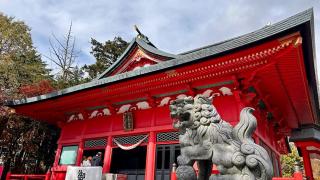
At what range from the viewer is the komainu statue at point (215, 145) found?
2979 millimetres

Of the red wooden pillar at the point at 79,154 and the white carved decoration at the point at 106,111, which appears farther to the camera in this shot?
the red wooden pillar at the point at 79,154

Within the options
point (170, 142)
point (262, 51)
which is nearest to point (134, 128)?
point (170, 142)

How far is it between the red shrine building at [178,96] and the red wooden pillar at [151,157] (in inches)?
1.3

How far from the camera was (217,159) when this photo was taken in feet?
10.3

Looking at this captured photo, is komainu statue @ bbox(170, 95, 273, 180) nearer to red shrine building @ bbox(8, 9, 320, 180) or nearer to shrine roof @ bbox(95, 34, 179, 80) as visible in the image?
red shrine building @ bbox(8, 9, 320, 180)

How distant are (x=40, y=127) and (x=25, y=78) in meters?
4.08

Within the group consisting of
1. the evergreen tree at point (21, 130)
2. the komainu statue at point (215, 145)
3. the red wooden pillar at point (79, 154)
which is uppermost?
the evergreen tree at point (21, 130)

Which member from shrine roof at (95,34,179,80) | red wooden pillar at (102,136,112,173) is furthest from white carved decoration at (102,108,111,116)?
shrine roof at (95,34,179,80)

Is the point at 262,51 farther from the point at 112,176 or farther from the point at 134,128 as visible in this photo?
the point at 112,176

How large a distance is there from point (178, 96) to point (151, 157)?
7.41 feet

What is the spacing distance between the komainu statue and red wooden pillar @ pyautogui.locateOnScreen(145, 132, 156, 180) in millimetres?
5541

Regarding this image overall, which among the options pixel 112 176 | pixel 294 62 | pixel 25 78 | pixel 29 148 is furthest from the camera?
pixel 25 78

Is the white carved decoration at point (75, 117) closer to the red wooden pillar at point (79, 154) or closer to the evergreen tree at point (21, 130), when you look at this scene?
the red wooden pillar at point (79, 154)

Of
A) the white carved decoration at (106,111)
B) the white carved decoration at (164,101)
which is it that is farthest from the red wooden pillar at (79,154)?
the white carved decoration at (164,101)
